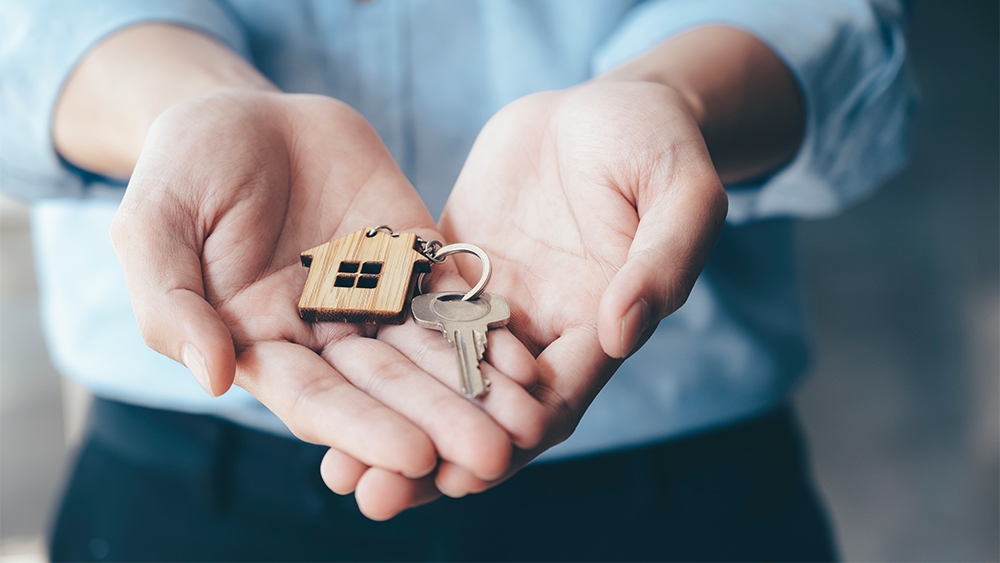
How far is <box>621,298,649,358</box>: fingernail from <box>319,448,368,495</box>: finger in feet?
1.35

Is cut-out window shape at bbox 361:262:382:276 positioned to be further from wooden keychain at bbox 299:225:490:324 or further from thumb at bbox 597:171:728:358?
thumb at bbox 597:171:728:358

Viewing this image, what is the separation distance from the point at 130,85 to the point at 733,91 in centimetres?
143

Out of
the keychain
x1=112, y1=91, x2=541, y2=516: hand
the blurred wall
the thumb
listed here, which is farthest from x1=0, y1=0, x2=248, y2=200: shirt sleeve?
the blurred wall

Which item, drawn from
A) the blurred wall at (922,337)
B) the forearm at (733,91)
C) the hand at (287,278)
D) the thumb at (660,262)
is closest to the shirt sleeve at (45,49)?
the hand at (287,278)

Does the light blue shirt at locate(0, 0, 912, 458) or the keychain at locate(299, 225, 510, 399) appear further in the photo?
the light blue shirt at locate(0, 0, 912, 458)

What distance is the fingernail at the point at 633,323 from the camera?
3.27ft

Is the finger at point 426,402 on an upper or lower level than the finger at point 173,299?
lower

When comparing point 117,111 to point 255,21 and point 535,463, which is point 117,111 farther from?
point 535,463

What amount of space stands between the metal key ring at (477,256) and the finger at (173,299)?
435 millimetres

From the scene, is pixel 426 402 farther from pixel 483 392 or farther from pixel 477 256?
pixel 477 256

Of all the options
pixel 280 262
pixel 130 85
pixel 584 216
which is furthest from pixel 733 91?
pixel 130 85

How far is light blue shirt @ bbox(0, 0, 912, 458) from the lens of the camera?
174 centimetres

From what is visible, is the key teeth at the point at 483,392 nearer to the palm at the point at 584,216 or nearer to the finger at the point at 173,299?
the palm at the point at 584,216

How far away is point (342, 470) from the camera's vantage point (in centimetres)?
95
